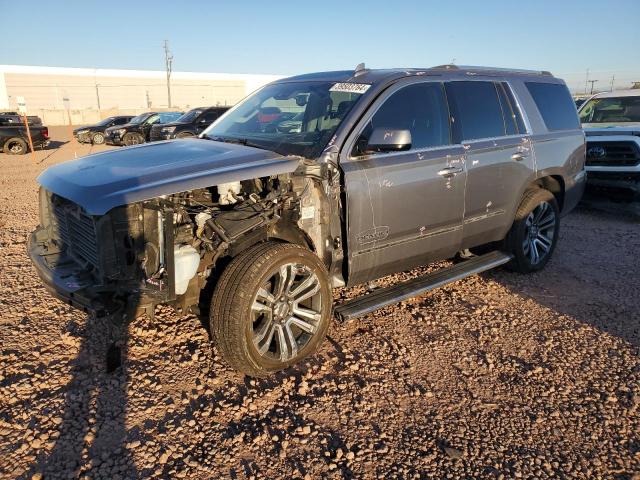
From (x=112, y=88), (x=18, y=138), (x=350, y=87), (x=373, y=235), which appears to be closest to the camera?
(x=373, y=235)

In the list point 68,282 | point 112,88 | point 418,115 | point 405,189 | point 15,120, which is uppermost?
point 112,88

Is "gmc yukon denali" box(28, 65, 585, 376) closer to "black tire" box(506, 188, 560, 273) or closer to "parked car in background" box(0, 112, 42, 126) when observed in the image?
"black tire" box(506, 188, 560, 273)

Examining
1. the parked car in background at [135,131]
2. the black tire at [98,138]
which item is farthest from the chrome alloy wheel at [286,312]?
the black tire at [98,138]

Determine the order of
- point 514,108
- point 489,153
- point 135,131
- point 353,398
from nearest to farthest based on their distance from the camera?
point 353,398, point 489,153, point 514,108, point 135,131

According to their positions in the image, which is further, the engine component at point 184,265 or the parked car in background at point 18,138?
the parked car in background at point 18,138

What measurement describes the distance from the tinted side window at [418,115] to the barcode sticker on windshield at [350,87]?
21 centimetres

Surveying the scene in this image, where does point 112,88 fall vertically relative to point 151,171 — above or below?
above

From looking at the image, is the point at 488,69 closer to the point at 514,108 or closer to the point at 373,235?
the point at 514,108

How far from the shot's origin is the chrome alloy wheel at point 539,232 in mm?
5105

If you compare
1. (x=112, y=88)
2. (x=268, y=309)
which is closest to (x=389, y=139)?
(x=268, y=309)

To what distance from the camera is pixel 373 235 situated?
3.60 meters

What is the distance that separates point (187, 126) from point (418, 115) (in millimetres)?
14288

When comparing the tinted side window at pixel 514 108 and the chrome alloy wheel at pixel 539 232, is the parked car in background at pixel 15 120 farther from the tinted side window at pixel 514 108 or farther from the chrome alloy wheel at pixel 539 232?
the chrome alloy wheel at pixel 539 232

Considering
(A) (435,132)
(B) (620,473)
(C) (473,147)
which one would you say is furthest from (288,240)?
(B) (620,473)
